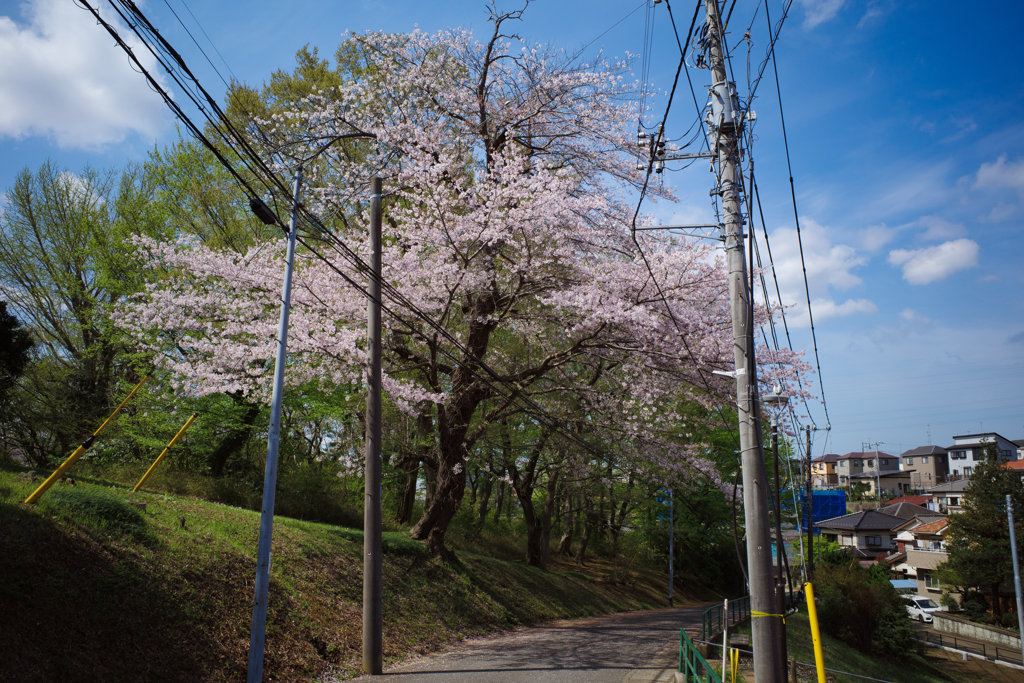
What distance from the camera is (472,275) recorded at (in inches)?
555

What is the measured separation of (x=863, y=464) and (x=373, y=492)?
414 ft

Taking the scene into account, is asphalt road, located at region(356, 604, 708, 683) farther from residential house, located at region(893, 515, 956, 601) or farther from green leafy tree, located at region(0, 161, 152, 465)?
residential house, located at region(893, 515, 956, 601)

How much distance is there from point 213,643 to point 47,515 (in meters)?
3.01

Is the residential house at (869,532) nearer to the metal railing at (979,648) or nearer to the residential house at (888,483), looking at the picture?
the metal railing at (979,648)

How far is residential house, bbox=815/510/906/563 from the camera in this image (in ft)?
201

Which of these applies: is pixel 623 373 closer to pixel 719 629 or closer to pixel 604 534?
pixel 719 629

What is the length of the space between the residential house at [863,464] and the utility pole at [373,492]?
4501 inches

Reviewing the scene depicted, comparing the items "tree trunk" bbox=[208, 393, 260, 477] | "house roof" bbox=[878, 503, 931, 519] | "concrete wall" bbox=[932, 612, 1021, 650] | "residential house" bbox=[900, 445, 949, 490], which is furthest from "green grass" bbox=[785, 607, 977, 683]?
"residential house" bbox=[900, 445, 949, 490]

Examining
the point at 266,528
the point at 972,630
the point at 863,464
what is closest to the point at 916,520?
the point at 972,630

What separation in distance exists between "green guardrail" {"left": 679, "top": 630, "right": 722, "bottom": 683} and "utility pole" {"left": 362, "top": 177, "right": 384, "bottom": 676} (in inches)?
190

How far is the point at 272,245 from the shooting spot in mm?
15961

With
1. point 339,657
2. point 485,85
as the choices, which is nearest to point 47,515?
point 339,657

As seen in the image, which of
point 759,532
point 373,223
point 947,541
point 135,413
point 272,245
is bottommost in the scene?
point 947,541

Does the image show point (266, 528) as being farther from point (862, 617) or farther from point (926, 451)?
point (926, 451)
